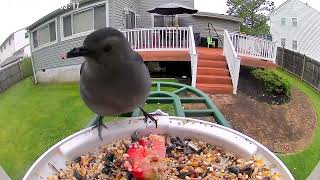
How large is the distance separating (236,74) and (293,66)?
10.3 inches

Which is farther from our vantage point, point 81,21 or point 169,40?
point 169,40

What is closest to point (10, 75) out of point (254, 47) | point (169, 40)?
point (169, 40)

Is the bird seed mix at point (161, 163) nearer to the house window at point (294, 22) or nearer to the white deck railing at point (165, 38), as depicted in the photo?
the house window at point (294, 22)

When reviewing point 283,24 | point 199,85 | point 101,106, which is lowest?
point 199,85

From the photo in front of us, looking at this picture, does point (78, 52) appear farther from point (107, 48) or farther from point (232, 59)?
point (232, 59)

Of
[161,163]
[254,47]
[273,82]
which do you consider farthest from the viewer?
[254,47]

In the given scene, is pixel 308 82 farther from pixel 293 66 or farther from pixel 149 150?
pixel 149 150

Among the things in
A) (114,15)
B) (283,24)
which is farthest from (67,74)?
(283,24)

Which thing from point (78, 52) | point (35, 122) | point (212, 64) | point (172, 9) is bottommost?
point (35, 122)

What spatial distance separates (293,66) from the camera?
4.18 ft

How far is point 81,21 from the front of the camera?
3.00ft

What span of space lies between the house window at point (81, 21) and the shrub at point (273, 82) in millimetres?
553

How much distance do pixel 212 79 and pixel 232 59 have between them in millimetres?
160

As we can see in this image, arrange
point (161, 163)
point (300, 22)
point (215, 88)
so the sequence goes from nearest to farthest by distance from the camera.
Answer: point (161, 163)
point (300, 22)
point (215, 88)
